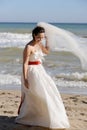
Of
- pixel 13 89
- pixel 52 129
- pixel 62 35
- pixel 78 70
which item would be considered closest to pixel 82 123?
pixel 52 129

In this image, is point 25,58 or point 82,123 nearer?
point 25,58

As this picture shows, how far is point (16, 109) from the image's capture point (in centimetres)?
822

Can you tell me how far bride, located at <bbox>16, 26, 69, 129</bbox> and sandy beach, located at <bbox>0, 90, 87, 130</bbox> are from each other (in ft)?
0.73

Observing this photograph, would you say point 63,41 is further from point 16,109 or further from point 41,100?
point 16,109

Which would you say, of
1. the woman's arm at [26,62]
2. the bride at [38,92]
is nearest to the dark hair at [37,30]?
the bride at [38,92]

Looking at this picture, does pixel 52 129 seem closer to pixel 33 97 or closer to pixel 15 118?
pixel 33 97

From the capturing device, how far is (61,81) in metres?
12.3

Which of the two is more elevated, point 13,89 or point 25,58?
point 25,58

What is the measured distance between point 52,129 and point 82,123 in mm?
1041

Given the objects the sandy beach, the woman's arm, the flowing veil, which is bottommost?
the sandy beach

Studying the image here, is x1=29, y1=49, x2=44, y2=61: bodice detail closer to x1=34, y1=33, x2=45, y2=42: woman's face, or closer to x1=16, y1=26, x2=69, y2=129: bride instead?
x1=16, y1=26, x2=69, y2=129: bride

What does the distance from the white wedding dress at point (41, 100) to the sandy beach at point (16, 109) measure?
7.5 inches

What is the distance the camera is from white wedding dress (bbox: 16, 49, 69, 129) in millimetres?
6203

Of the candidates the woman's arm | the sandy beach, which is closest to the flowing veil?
the woman's arm
